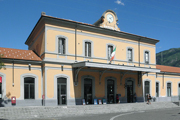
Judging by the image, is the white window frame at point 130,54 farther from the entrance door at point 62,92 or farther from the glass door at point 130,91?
the entrance door at point 62,92

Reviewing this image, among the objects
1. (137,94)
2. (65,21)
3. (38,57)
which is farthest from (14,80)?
(137,94)

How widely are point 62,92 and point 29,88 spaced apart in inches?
134

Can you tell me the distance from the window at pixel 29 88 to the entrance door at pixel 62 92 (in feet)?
8.53

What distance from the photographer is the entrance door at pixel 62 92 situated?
21941 mm

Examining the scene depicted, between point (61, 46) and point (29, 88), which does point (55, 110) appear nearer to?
point (29, 88)

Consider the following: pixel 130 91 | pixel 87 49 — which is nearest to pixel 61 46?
pixel 87 49

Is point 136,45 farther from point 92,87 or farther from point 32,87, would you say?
point 32,87

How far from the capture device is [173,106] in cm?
2820

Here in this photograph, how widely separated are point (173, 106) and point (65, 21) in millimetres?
18075

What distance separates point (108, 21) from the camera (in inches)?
1040

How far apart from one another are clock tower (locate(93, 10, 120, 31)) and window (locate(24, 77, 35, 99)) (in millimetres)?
10608

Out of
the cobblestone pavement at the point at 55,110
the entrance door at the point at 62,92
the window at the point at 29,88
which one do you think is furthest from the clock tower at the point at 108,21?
the window at the point at 29,88

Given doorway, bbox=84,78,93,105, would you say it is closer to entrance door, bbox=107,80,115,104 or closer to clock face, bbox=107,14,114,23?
entrance door, bbox=107,80,115,104

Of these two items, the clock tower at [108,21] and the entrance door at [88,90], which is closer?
the entrance door at [88,90]
